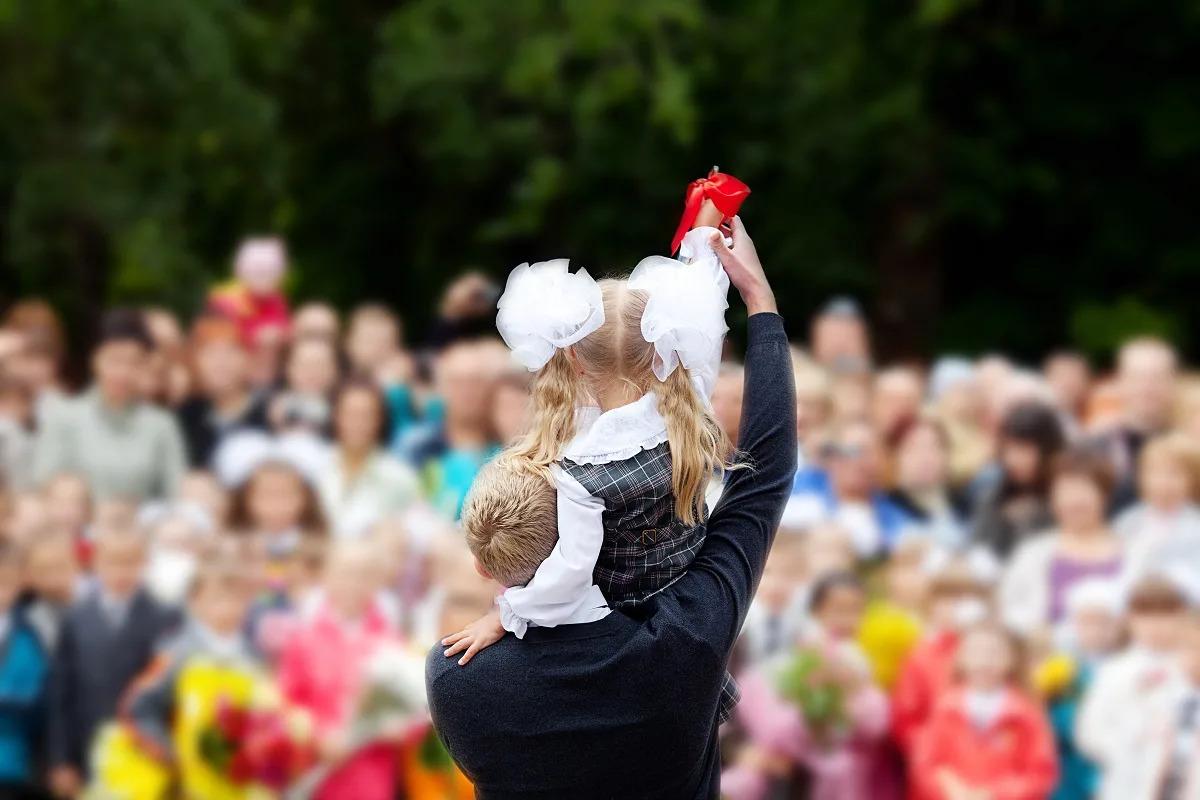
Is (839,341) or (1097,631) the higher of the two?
(839,341)

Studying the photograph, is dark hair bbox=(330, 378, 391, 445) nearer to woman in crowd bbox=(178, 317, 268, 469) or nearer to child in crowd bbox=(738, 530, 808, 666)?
woman in crowd bbox=(178, 317, 268, 469)

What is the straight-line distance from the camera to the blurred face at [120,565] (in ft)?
18.9

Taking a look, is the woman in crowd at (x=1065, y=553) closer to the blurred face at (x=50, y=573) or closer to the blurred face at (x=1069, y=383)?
the blurred face at (x=1069, y=383)

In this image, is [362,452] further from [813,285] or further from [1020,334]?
[1020,334]

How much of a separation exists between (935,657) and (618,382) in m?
3.48

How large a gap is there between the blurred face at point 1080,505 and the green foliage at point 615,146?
3.87m

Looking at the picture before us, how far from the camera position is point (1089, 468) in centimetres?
577

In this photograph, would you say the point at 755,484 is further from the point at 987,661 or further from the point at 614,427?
the point at 987,661

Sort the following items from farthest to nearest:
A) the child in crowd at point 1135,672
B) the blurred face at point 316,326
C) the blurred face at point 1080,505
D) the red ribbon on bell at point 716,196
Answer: the blurred face at point 316,326 < the blurred face at point 1080,505 < the child in crowd at point 1135,672 < the red ribbon on bell at point 716,196

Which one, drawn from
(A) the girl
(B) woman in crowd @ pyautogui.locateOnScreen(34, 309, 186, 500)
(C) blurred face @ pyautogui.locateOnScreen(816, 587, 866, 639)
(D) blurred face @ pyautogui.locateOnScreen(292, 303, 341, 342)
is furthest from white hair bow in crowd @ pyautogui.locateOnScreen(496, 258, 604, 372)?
(D) blurred face @ pyautogui.locateOnScreen(292, 303, 341, 342)

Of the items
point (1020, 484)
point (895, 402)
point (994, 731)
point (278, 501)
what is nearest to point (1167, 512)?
point (1020, 484)

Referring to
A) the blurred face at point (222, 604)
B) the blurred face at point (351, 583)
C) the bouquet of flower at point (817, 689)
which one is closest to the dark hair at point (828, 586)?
the bouquet of flower at point (817, 689)

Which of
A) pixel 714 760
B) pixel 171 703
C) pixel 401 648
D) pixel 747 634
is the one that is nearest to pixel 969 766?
pixel 747 634

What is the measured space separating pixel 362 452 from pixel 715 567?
4.53m
